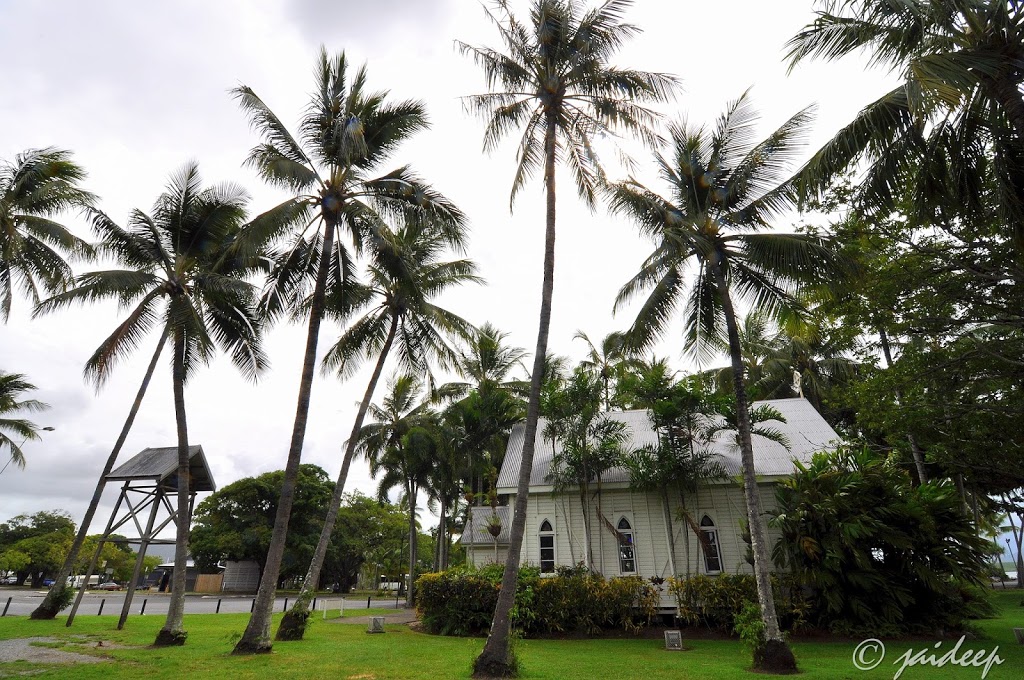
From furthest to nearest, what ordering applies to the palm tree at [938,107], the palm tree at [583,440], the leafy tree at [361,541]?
1. the leafy tree at [361,541]
2. the palm tree at [583,440]
3. the palm tree at [938,107]

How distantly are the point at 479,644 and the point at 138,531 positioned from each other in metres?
11.3

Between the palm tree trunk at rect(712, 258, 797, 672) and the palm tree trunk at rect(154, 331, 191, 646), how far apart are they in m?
12.7

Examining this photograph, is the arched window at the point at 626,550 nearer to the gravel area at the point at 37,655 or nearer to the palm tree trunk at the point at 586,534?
the palm tree trunk at the point at 586,534

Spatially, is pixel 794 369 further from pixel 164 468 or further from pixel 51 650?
pixel 51 650

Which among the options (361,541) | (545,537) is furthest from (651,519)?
(361,541)

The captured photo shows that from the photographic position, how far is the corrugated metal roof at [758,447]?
1967 centimetres

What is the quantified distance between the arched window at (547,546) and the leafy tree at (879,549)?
7.38m

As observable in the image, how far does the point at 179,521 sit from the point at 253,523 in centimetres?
3786

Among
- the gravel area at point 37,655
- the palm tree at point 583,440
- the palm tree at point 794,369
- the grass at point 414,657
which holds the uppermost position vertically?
the palm tree at point 794,369

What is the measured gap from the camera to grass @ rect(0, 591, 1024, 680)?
10102 millimetres

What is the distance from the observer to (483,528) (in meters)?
27.4
